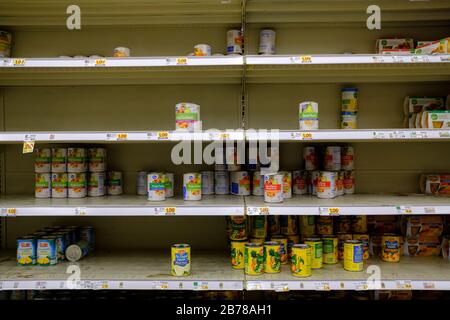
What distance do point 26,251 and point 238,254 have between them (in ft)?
3.79

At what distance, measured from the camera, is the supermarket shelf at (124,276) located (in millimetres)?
2039

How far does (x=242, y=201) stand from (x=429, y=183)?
119cm

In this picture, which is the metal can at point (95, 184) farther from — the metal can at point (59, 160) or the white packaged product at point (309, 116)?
the white packaged product at point (309, 116)

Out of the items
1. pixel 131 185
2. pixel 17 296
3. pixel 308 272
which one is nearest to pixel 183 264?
pixel 308 272

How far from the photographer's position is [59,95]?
273 cm

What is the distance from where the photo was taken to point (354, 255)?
6.97 ft

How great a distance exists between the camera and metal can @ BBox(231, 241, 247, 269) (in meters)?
2.17

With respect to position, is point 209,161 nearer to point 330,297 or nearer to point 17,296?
point 330,297

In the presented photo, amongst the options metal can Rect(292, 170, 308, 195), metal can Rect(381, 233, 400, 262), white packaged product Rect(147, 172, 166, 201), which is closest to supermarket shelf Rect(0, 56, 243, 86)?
white packaged product Rect(147, 172, 166, 201)

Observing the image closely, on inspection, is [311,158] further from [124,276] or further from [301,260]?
[124,276]

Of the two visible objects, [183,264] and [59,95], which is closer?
[183,264]

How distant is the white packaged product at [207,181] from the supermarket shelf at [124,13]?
37.2 inches

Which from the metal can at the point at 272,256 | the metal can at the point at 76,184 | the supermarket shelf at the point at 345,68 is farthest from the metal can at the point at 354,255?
the metal can at the point at 76,184

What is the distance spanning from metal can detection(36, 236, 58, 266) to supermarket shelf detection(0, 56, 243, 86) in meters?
0.93
